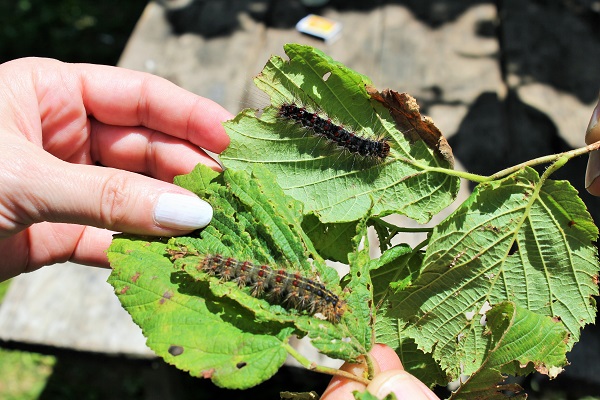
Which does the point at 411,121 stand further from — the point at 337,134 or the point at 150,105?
the point at 150,105

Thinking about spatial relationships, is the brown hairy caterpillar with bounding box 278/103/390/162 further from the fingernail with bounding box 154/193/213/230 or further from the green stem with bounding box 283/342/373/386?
the green stem with bounding box 283/342/373/386

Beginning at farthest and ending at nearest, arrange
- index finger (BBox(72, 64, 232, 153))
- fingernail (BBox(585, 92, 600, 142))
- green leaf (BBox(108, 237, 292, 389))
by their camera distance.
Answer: index finger (BBox(72, 64, 232, 153)) < fingernail (BBox(585, 92, 600, 142)) < green leaf (BBox(108, 237, 292, 389))

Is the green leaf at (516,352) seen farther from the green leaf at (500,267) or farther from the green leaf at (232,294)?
the green leaf at (232,294)

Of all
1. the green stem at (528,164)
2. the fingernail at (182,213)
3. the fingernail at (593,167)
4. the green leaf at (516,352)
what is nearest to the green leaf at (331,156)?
the green stem at (528,164)

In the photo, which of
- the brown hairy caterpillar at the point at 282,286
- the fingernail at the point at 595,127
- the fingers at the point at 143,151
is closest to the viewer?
the brown hairy caterpillar at the point at 282,286

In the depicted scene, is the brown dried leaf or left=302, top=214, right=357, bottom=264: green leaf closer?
the brown dried leaf

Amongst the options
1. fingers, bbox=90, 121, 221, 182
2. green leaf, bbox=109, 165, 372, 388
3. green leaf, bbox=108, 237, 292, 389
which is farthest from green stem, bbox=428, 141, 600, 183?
fingers, bbox=90, 121, 221, 182

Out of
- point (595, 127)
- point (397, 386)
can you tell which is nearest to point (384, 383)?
point (397, 386)
